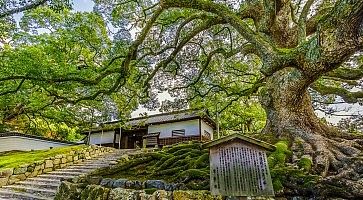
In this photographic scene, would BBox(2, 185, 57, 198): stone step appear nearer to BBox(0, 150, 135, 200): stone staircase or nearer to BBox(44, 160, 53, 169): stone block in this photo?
BBox(0, 150, 135, 200): stone staircase

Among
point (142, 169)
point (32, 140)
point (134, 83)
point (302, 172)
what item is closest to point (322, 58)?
point (302, 172)

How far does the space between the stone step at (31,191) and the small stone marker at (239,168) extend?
18.1ft

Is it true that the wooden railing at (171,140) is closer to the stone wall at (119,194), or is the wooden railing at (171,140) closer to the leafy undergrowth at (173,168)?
the leafy undergrowth at (173,168)

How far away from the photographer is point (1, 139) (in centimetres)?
1658

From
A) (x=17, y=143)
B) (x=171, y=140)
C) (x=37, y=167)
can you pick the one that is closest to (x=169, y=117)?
(x=171, y=140)

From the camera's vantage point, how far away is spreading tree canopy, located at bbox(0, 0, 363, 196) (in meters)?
4.79

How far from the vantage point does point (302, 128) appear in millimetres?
6695

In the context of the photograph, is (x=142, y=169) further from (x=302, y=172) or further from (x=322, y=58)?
(x=322, y=58)

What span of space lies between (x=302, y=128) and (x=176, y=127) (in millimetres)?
14547

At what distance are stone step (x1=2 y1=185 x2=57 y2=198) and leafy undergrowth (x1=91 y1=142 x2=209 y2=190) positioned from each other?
1854 mm

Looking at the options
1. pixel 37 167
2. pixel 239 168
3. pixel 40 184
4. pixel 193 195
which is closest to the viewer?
pixel 239 168

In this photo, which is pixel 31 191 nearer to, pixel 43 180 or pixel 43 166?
pixel 43 180

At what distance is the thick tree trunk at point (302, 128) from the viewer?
5133 millimetres

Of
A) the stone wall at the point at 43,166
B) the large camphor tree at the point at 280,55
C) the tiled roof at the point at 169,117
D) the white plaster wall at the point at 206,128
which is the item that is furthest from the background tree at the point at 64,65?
the white plaster wall at the point at 206,128
